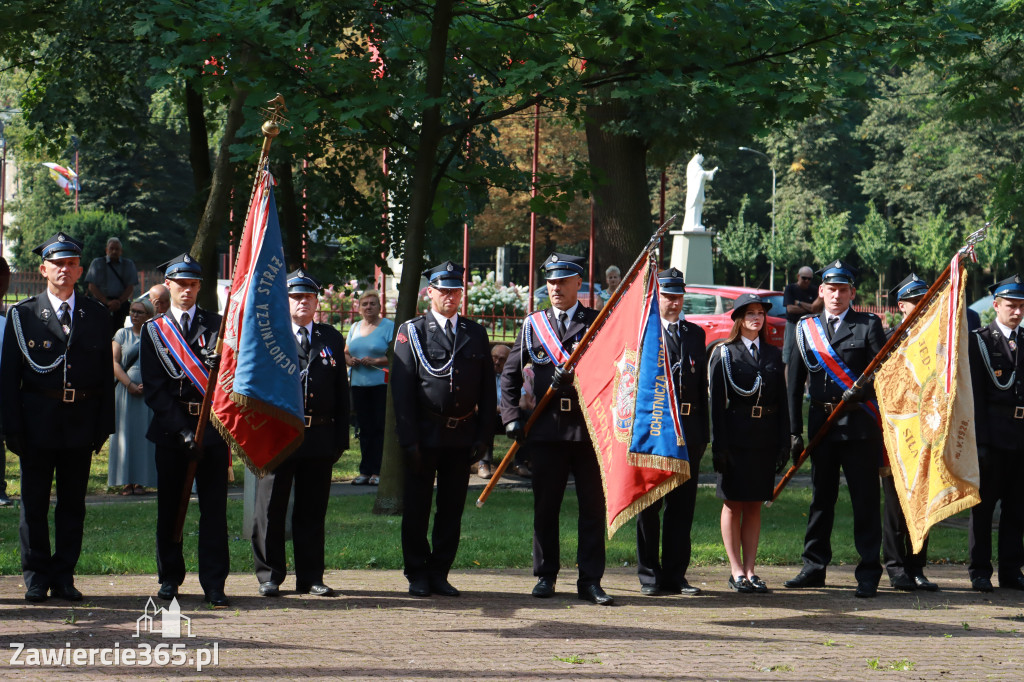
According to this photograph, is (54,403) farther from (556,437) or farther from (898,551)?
(898,551)

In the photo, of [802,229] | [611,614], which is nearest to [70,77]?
[611,614]

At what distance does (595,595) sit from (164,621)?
8.96 ft

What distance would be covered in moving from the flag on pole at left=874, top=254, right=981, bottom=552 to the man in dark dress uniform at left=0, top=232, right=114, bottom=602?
517 cm

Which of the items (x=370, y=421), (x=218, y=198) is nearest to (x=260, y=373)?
(x=370, y=421)

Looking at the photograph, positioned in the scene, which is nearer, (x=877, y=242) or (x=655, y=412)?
(x=655, y=412)

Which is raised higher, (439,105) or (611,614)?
(439,105)

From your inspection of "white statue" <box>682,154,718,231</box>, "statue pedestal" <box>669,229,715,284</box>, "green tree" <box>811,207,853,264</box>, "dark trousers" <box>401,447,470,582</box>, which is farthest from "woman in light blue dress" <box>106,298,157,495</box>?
"green tree" <box>811,207,853,264</box>

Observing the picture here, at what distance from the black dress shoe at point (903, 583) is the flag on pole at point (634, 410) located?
7.34ft

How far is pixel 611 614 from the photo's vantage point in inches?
315

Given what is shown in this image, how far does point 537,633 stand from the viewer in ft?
24.3

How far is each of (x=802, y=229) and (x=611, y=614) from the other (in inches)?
2430

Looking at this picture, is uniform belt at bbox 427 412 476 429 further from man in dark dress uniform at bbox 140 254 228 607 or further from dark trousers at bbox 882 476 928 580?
dark trousers at bbox 882 476 928 580

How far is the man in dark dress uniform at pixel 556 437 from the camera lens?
27.7 ft

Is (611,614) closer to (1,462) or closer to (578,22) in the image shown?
(578,22)
